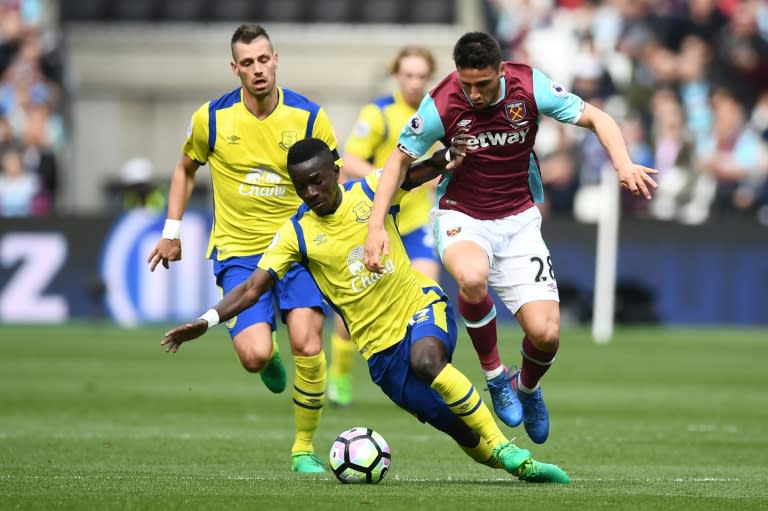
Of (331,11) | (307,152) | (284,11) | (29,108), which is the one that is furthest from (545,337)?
(284,11)

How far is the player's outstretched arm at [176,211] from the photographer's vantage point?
9.21m

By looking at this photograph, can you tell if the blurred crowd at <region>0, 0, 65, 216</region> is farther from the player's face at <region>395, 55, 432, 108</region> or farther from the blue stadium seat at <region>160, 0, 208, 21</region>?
the player's face at <region>395, 55, 432, 108</region>

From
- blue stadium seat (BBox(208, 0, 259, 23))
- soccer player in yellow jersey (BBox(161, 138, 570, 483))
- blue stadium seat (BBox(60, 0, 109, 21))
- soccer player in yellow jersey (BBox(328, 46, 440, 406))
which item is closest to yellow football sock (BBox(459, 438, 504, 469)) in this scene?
soccer player in yellow jersey (BBox(161, 138, 570, 483))

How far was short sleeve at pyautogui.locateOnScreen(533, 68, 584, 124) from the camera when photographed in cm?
847

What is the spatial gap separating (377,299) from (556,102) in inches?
59.3

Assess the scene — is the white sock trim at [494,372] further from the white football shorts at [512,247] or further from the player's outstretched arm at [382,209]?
the player's outstretched arm at [382,209]

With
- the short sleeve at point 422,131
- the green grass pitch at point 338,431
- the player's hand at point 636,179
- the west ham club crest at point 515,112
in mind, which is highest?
the west ham club crest at point 515,112

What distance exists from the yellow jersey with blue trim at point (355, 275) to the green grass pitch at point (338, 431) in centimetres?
83

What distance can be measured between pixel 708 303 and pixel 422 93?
10.00 m

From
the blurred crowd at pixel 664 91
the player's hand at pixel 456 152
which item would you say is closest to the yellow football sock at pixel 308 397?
the player's hand at pixel 456 152

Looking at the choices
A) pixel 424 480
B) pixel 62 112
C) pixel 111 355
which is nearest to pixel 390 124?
pixel 424 480

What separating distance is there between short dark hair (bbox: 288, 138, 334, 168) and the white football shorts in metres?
1.21

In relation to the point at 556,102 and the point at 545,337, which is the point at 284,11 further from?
the point at 556,102

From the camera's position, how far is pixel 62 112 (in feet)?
88.3
